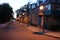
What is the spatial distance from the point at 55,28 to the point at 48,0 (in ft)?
22.0

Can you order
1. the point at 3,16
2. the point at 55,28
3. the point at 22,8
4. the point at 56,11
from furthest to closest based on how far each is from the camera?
the point at 22,8
the point at 3,16
the point at 56,11
the point at 55,28

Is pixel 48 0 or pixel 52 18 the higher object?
pixel 48 0

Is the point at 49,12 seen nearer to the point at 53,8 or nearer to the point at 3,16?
the point at 53,8

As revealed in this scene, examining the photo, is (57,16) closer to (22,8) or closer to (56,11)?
(56,11)

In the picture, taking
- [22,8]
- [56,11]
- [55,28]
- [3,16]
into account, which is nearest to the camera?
[55,28]

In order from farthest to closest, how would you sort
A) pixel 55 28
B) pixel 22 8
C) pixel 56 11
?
pixel 22 8
pixel 56 11
pixel 55 28

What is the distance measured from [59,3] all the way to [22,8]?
85.7 meters

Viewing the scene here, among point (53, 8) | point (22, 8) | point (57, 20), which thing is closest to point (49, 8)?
point (53, 8)

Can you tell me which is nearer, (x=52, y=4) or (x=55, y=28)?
(x=55, y=28)

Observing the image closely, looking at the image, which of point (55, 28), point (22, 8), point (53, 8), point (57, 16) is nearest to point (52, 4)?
point (53, 8)

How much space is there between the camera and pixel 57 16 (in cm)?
3209

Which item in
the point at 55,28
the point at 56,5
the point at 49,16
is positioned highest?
the point at 56,5

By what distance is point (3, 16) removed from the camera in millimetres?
72312

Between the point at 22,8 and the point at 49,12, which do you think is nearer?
the point at 49,12
